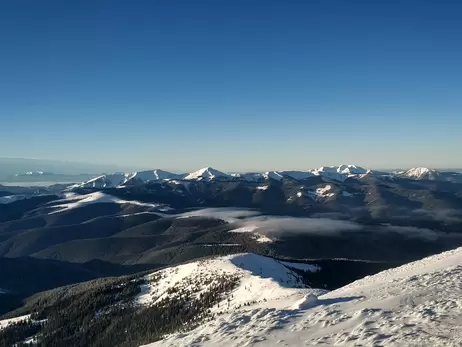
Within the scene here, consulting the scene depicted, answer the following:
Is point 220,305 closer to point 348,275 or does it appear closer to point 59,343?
point 59,343

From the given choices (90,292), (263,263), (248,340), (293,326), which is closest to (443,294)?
(293,326)

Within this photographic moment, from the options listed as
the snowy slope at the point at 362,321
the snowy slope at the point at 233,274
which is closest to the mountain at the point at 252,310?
the snowy slope at the point at 362,321

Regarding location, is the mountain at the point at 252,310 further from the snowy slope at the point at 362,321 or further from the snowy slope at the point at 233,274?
the snowy slope at the point at 233,274

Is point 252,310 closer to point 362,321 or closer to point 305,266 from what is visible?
point 362,321

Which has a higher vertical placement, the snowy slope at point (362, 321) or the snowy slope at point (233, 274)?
the snowy slope at point (362, 321)

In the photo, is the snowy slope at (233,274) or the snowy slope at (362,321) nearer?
the snowy slope at (362,321)

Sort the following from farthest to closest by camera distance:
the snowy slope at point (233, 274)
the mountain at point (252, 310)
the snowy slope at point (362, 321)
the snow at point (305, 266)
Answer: the snow at point (305, 266) < the snowy slope at point (233, 274) < the mountain at point (252, 310) < the snowy slope at point (362, 321)

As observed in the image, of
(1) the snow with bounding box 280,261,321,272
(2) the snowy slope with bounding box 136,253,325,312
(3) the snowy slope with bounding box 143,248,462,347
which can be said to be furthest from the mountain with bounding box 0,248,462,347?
(1) the snow with bounding box 280,261,321,272

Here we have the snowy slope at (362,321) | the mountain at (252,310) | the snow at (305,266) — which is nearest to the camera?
the snowy slope at (362,321)
